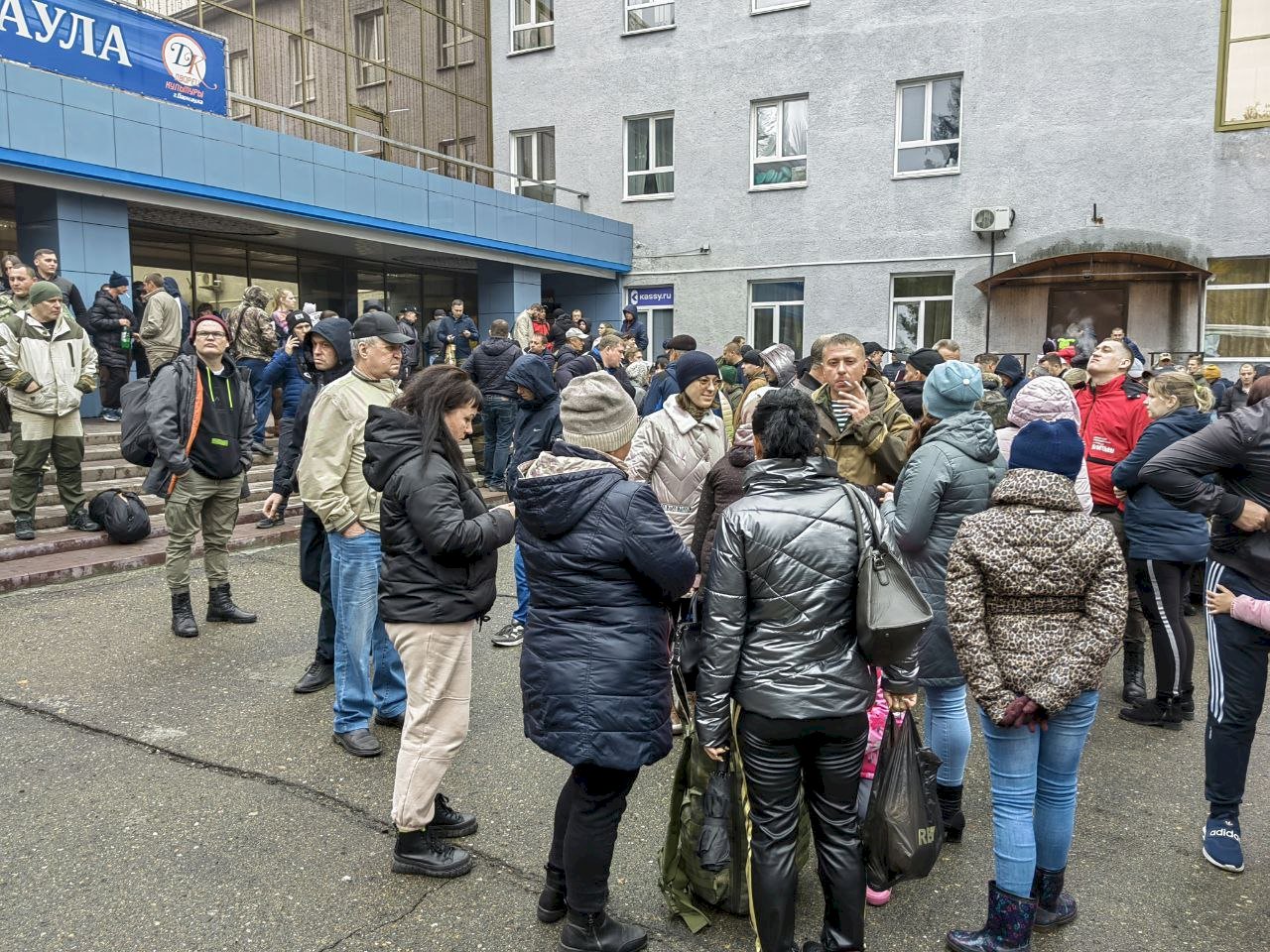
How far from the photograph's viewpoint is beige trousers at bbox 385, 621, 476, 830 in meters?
3.25

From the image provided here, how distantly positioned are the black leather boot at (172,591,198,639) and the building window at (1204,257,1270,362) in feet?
52.6

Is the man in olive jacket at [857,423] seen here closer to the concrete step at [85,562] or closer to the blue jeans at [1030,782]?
the blue jeans at [1030,782]

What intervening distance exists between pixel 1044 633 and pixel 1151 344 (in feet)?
50.1

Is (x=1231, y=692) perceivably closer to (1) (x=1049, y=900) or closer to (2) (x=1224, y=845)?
(2) (x=1224, y=845)

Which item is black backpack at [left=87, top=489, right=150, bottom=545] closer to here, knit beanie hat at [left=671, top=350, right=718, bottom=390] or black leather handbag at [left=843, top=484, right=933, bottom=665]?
knit beanie hat at [left=671, top=350, right=718, bottom=390]

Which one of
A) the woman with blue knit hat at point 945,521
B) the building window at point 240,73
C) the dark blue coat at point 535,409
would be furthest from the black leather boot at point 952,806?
the building window at point 240,73

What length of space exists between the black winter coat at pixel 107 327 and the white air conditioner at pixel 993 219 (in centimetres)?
1366

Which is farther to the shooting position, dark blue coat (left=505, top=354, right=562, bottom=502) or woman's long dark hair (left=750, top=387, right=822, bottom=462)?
dark blue coat (left=505, top=354, right=562, bottom=502)

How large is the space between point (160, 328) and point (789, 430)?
10.6 meters

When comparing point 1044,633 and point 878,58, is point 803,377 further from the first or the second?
point 878,58

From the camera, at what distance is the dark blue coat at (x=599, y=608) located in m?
2.68

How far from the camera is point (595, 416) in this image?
9.92 feet

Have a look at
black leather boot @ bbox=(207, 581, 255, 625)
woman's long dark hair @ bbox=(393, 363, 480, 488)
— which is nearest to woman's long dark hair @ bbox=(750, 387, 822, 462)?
woman's long dark hair @ bbox=(393, 363, 480, 488)

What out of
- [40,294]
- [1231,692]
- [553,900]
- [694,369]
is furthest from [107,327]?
[1231,692]
